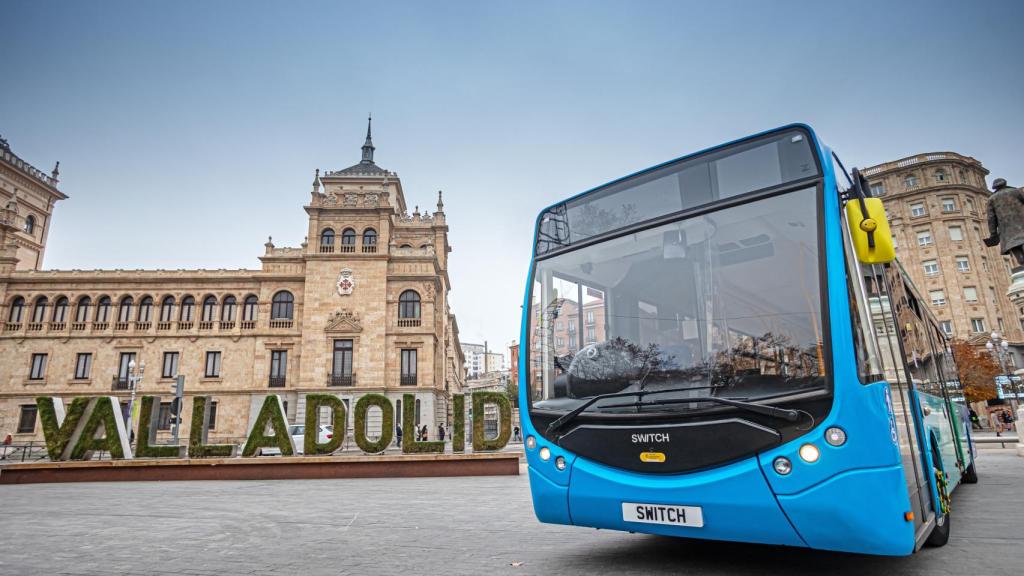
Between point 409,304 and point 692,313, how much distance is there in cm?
3160

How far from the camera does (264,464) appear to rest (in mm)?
13984

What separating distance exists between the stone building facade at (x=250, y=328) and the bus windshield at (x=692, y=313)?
29.1m

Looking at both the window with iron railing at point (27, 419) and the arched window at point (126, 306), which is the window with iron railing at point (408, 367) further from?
the window with iron railing at point (27, 419)

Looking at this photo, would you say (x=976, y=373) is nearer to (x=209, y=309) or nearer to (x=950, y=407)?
(x=950, y=407)

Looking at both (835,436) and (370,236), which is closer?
(835,436)

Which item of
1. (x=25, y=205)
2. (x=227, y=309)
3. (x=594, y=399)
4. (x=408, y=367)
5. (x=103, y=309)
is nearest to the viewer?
(x=594, y=399)

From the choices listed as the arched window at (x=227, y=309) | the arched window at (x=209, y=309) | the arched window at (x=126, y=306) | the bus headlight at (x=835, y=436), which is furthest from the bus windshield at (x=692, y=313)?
the arched window at (x=126, y=306)

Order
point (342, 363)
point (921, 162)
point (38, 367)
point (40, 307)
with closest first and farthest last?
point (342, 363)
point (38, 367)
point (40, 307)
point (921, 162)

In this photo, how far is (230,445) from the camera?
1462cm

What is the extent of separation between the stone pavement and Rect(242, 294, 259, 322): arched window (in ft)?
89.4

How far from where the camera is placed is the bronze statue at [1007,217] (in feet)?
34.3

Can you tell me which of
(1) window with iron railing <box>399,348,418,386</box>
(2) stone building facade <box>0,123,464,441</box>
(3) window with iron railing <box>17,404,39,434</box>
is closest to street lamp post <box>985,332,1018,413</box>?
(2) stone building facade <box>0,123,464,441</box>

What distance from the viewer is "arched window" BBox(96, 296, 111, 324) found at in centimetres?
3475

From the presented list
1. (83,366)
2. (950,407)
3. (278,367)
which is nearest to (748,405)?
(950,407)
